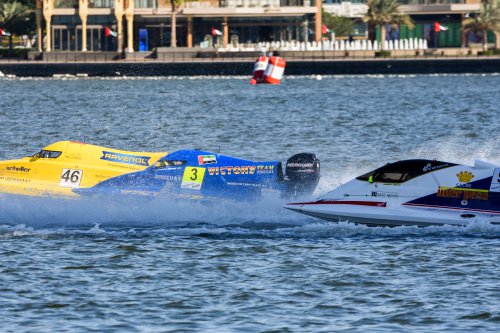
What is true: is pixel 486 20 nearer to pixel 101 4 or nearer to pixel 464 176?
pixel 101 4

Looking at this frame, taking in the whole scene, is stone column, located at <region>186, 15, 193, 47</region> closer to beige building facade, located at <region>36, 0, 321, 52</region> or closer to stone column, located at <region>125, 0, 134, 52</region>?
beige building facade, located at <region>36, 0, 321, 52</region>

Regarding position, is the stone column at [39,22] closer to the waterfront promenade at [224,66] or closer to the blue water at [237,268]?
the waterfront promenade at [224,66]

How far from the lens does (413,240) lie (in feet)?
77.4

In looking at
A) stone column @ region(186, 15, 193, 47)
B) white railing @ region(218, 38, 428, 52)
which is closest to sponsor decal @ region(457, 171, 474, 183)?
white railing @ region(218, 38, 428, 52)

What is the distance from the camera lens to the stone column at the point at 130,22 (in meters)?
115

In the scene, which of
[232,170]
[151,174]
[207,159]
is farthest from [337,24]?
[232,170]

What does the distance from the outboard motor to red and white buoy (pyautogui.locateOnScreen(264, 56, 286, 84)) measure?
7046cm

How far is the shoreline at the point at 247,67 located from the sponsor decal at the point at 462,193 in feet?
270

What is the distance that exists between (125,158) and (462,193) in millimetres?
8256

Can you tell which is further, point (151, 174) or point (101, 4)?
point (101, 4)

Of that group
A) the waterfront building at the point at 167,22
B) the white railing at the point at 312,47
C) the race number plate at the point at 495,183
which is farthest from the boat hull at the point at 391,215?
the waterfront building at the point at 167,22

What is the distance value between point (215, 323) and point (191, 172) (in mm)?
9453

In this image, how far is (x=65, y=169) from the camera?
90.6 feet

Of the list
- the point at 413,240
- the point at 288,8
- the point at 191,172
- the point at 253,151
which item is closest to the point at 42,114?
the point at 253,151
